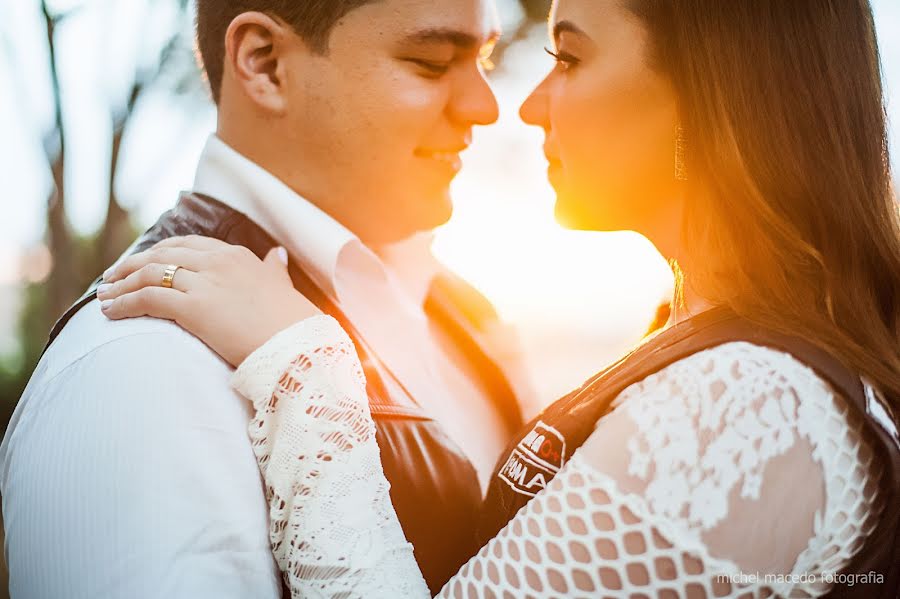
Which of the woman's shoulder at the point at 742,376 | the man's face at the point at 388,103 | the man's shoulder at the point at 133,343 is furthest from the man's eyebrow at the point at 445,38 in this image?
the woman's shoulder at the point at 742,376

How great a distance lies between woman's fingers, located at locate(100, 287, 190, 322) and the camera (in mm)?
1585

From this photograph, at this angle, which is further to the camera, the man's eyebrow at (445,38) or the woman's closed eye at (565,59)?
the man's eyebrow at (445,38)

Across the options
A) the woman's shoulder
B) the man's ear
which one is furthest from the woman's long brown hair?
the man's ear

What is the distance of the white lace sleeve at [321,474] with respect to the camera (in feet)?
4.87

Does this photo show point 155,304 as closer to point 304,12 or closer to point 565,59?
point 304,12

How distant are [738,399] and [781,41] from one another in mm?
→ 735

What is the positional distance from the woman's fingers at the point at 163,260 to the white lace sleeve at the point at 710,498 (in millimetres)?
813

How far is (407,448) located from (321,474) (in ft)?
1.02

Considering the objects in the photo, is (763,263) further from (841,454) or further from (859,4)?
(859,4)

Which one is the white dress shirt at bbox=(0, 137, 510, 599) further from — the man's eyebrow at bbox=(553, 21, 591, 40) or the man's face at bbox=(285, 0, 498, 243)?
the man's eyebrow at bbox=(553, 21, 591, 40)

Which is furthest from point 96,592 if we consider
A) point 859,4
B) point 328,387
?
point 859,4

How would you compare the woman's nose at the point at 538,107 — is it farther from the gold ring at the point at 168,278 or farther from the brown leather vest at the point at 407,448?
the gold ring at the point at 168,278

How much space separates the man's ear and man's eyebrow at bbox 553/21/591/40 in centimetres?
66

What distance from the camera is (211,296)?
1.60 m
